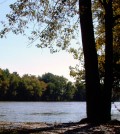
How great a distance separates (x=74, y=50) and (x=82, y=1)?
23.0 meters

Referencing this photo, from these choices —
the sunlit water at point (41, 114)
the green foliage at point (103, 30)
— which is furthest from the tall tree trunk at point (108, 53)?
the sunlit water at point (41, 114)

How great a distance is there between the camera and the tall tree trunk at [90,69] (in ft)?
61.7

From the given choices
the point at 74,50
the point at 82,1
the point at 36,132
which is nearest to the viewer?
the point at 36,132

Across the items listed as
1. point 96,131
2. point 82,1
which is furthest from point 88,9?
point 96,131

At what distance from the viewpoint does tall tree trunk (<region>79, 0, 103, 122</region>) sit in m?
18.8

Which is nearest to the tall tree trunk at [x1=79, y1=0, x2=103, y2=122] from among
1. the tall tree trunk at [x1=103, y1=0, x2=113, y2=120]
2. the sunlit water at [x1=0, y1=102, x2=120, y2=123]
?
the tall tree trunk at [x1=103, y1=0, x2=113, y2=120]

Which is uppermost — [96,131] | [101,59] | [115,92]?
[101,59]

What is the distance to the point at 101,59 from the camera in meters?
36.9

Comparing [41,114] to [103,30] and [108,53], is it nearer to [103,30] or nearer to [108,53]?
[103,30]

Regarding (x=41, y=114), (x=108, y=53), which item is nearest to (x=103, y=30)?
(x=108, y=53)

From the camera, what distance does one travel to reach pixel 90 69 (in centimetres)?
1903

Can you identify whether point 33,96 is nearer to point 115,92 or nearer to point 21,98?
point 21,98

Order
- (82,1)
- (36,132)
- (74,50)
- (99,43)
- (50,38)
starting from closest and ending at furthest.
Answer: (36,132) < (82,1) < (50,38) < (99,43) < (74,50)

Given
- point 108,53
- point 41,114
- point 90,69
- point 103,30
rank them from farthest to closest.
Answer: point 41,114, point 103,30, point 108,53, point 90,69
